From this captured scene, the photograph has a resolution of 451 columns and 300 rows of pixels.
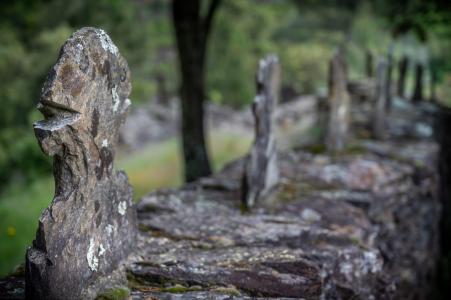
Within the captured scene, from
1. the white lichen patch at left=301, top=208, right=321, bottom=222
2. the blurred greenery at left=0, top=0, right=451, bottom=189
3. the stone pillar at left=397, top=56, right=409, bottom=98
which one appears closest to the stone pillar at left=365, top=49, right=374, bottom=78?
the blurred greenery at left=0, top=0, right=451, bottom=189

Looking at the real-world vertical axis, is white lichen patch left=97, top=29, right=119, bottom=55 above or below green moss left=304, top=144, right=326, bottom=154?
above

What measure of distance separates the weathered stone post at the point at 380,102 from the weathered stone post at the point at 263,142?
3315mm

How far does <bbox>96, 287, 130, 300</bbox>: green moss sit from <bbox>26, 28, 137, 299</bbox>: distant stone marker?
0.06m

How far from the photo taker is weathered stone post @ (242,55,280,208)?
20.3 ft

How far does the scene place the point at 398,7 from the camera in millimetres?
10305

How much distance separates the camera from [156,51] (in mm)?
23812

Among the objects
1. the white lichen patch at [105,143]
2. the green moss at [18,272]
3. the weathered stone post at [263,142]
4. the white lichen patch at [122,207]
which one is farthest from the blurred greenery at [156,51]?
the white lichen patch at [105,143]

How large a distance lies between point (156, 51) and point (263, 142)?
18.2 metres

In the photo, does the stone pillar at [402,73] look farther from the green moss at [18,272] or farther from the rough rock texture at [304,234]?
the green moss at [18,272]

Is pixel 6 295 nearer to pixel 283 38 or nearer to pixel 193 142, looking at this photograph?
pixel 193 142

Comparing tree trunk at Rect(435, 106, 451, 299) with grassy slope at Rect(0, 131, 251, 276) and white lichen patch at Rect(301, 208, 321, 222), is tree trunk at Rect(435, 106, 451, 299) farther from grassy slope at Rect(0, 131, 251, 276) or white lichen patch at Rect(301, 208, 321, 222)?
grassy slope at Rect(0, 131, 251, 276)

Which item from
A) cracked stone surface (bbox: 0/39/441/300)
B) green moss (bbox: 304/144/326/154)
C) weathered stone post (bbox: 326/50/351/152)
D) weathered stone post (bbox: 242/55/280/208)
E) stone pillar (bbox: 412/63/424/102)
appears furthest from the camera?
stone pillar (bbox: 412/63/424/102)

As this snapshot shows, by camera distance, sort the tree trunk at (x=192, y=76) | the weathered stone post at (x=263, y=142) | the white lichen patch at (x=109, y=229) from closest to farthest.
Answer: the white lichen patch at (x=109, y=229), the weathered stone post at (x=263, y=142), the tree trunk at (x=192, y=76)

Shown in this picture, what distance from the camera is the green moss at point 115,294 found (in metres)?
3.77
